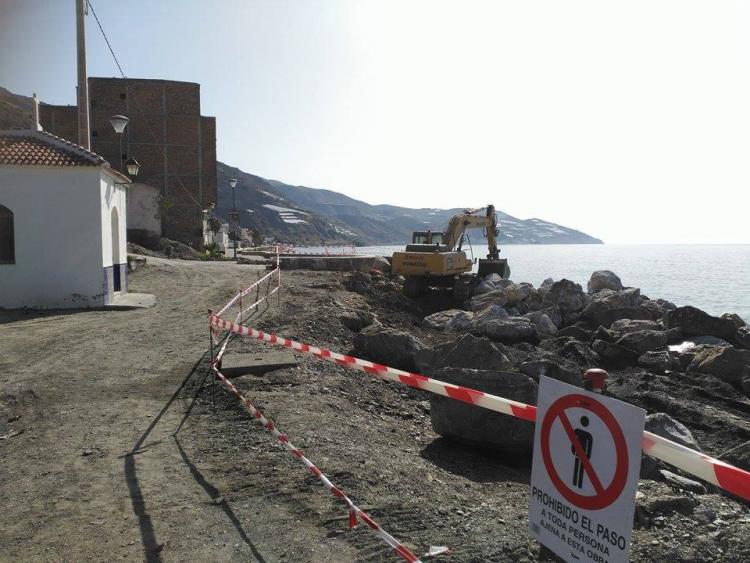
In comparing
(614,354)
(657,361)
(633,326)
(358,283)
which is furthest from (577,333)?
(358,283)

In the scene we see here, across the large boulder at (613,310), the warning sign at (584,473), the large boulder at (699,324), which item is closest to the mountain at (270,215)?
the large boulder at (613,310)

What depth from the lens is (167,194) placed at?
4419cm

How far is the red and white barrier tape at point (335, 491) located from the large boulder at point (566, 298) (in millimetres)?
18620

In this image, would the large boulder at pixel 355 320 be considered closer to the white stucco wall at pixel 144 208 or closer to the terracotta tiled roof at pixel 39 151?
the terracotta tiled roof at pixel 39 151

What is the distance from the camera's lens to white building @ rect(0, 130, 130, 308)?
14242 millimetres

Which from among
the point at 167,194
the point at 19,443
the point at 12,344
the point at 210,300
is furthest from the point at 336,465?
the point at 167,194

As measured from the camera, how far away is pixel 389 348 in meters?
11.2

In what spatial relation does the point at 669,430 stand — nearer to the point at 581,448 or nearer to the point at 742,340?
the point at 581,448

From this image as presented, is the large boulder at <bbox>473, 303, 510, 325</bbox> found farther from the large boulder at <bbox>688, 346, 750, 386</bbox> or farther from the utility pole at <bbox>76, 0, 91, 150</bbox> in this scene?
the utility pole at <bbox>76, 0, 91, 150</bbox>

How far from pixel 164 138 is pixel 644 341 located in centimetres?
3994

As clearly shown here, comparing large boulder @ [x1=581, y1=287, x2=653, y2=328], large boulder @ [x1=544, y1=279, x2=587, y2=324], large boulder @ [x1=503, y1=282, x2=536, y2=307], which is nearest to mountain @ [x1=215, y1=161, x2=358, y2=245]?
large boulder @ [x1=503, y1=282, x2=536, y2=307]

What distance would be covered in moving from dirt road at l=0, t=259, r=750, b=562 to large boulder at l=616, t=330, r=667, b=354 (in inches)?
371

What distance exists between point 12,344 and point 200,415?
611 cm

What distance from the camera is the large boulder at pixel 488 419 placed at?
6582 mm
